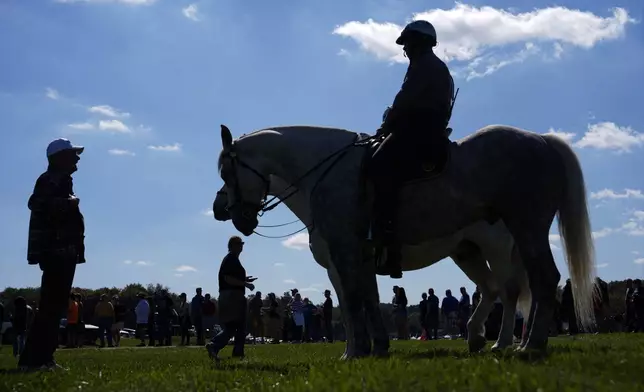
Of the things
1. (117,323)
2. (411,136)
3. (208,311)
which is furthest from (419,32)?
(117,323)

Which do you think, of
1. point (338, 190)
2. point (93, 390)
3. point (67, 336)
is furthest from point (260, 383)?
point (67, 336)

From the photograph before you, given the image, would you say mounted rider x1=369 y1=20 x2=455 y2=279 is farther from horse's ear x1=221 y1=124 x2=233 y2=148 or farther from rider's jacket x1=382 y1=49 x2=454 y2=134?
horse's ear x1=221 y1=124 x2=233 y2=148

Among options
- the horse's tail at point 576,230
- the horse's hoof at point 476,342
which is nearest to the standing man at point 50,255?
the horse's hoof at point 476,342

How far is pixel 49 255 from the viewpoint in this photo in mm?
8125

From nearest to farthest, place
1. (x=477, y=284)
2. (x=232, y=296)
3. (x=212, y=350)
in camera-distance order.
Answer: (x=477, y=284), (x=212, y=350), (x=232, y=296)

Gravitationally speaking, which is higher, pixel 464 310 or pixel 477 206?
pixel 464 310

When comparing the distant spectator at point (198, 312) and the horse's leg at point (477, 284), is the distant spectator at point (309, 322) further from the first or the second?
the horse's leg at point (477, 284)

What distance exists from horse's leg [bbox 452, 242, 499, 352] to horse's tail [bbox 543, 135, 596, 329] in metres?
2.44

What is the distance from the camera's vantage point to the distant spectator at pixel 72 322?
80.1 ft

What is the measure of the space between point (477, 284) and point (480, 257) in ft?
1.48

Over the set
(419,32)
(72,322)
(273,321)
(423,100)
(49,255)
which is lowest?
(49,255)

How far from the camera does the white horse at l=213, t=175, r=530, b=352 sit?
9.66 meters

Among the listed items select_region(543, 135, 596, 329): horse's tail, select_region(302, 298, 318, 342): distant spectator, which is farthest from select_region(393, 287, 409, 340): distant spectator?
select_region(543, 135, 596, 329): horse's tail

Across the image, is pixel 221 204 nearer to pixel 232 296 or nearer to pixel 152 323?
pixel 232 296
